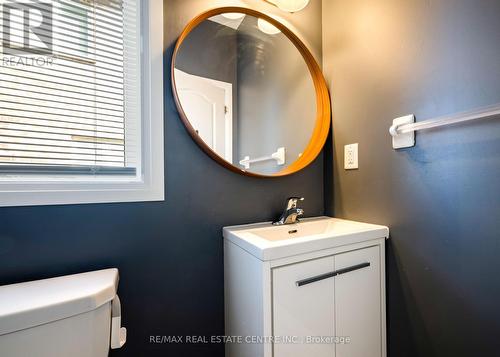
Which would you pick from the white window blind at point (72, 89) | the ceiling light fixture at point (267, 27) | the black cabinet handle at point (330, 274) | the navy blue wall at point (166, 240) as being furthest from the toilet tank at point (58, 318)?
the ceiling light fixture at point (267, 27)

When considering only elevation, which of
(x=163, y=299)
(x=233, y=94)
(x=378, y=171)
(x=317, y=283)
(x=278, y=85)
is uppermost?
(x=278, y=85)

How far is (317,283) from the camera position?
811 millimetres

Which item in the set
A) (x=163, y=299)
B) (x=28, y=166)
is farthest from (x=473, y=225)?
(x=28, y=166)

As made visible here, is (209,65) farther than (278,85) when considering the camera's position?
No

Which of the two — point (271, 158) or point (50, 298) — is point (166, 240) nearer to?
point (50, 298)

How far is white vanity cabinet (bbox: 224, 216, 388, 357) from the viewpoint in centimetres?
73

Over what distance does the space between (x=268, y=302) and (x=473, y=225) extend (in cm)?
74

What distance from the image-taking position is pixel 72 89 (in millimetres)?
854

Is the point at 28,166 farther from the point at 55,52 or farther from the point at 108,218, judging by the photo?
the point at 55,52

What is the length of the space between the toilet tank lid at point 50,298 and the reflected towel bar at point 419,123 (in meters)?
1.18

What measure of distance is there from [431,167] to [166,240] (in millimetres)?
1083

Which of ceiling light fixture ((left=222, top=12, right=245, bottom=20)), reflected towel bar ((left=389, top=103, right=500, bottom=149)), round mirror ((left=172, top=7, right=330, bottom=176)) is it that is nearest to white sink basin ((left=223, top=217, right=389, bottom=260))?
round mirror ((left=172, top=7, right=330, bottom=176))

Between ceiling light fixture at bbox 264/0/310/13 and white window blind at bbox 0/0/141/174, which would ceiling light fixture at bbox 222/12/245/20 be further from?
white window blind at bbox 0/0/141/174

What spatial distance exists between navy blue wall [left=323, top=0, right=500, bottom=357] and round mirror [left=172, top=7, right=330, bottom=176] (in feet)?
0.72
